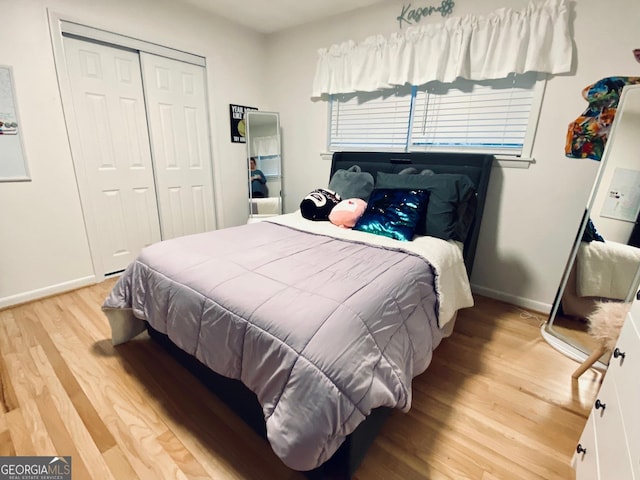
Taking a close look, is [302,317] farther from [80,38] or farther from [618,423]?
[80,38]

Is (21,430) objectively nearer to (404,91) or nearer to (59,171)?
(59,171)

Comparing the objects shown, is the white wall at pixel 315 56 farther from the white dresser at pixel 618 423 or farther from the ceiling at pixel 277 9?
the white dresser at pixel 618 423

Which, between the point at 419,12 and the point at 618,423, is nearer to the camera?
the point at 618,423

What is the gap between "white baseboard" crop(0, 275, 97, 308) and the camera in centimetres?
231

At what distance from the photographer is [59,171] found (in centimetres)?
239

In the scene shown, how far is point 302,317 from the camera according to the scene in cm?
105

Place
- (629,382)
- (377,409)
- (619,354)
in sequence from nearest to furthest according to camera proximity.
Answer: (629,382) → (619,354) → (377,409)

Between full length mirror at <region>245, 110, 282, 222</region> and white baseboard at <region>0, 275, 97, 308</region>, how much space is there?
1643 mm

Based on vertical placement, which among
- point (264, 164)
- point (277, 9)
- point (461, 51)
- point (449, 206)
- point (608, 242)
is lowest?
point (608, 242)

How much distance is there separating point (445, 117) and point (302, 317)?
7.57 feet

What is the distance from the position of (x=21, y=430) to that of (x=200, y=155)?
8.56ft

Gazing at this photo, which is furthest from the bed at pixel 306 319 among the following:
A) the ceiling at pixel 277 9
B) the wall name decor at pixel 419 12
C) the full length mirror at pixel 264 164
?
the ceiling at pixel 277 9

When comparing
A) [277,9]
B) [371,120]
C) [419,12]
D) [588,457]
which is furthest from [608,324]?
[277,9]

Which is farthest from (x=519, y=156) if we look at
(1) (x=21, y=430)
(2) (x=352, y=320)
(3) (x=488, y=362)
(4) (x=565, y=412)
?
(1) (x=21, y=430)
